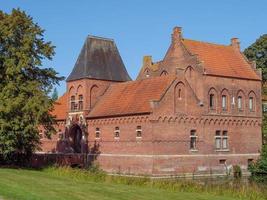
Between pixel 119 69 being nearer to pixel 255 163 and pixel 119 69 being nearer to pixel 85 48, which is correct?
pixel 85 48

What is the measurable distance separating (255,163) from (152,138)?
43.6 ft

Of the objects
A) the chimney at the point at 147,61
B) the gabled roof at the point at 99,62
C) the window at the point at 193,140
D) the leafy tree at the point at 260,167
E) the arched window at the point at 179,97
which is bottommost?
the leafy tree at the point at 260,167

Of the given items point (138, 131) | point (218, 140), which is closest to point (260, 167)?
point (218, 140)

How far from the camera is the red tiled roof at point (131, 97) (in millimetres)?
41219

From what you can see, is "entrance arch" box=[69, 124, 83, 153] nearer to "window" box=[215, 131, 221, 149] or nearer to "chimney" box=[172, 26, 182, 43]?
"chimney" box=[172, 26, 182, 43]

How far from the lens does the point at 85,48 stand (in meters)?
49.5

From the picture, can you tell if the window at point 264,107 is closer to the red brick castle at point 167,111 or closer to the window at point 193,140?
the red brick castle at point 167,111

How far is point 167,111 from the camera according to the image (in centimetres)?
4059

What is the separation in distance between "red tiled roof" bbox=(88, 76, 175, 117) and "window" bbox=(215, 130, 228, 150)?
800 cm

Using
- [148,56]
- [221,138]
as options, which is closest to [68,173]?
[221,138]

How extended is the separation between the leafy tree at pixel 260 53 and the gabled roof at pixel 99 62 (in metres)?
19.3

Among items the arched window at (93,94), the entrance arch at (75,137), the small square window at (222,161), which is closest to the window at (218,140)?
the small square window at (222,161)

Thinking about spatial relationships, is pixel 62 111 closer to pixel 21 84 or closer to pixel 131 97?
pixel 131 97

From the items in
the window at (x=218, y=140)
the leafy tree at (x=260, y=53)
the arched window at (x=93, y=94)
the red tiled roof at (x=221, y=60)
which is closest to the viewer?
the window at (x=218, y=140)
